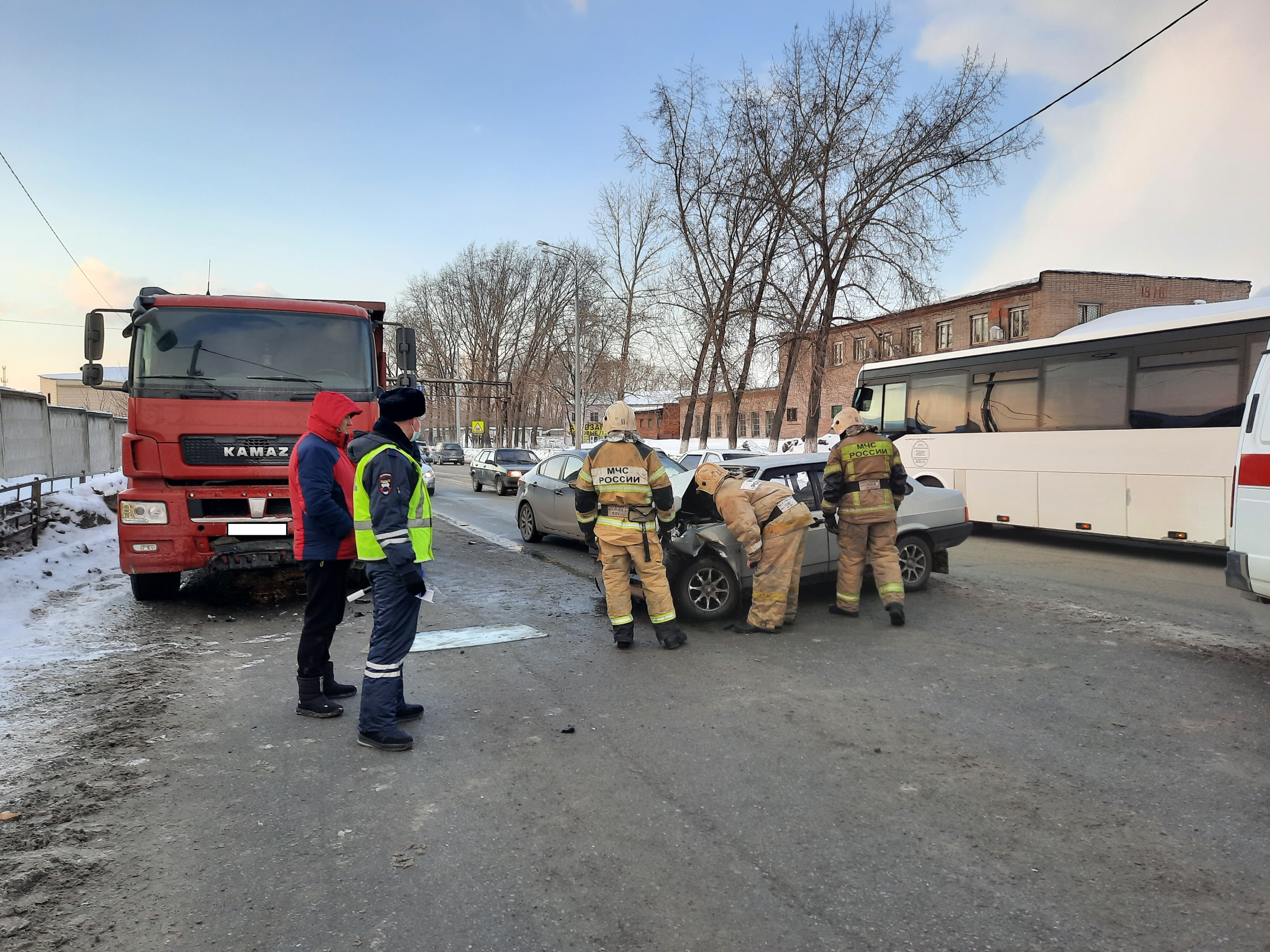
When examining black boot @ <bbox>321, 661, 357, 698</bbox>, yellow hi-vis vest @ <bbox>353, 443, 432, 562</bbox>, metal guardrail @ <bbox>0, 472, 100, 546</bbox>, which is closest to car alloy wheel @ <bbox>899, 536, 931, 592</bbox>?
yellow hi-vis vest @ <bbox>353, 443, 432, 562</bbox>

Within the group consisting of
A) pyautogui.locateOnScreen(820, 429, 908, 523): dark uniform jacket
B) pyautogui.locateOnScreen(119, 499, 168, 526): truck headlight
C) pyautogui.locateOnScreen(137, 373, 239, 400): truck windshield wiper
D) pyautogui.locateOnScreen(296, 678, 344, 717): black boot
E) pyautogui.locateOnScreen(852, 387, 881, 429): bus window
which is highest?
pyautogui.locateOnScreen(852, 387, 881, 429): bus window

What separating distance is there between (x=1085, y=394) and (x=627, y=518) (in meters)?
9.09

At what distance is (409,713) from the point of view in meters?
4.44

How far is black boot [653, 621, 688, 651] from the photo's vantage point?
592 centimetres

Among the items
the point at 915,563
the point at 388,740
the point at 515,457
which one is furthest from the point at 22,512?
the point at 515,457

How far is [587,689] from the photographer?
16.4 feet

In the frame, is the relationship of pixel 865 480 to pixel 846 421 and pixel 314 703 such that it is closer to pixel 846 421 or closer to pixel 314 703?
pixel 846 421

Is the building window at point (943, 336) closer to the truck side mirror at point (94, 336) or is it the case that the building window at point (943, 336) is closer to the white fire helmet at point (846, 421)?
the white fire helmet at point (846, 421)

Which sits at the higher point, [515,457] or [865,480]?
[865,480]

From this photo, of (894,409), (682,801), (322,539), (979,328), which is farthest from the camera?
(979,328)

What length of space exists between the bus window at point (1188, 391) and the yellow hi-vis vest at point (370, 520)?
1045 cm

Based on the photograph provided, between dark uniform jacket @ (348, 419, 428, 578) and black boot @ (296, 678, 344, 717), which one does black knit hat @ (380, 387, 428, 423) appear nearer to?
dark uniform jacket @ (348, 419, 428, 578)

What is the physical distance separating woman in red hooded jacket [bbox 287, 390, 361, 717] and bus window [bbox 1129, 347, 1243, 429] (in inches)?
421

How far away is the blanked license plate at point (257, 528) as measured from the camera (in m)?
6.84
